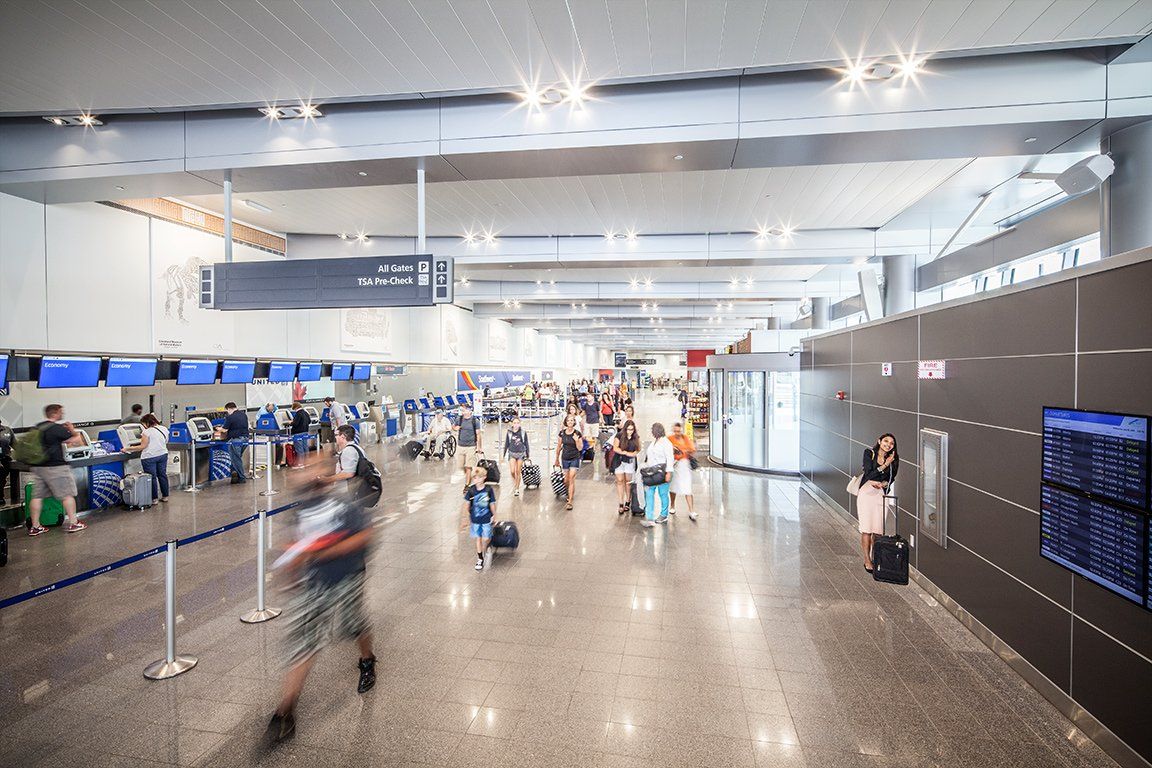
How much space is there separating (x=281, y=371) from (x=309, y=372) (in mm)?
992

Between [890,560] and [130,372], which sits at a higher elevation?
[130,372]

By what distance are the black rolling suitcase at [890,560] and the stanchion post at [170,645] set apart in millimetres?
6357

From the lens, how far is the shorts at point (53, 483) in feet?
24.3

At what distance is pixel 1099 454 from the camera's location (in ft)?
10.6

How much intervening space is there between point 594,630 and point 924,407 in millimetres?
4415

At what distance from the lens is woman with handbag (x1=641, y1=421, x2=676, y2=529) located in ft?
25.9

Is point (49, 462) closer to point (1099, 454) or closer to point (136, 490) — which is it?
point (136, 490)

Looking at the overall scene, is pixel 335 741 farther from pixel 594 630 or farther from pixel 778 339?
pixel 778 339

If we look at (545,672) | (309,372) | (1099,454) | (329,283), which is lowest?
(545,672)

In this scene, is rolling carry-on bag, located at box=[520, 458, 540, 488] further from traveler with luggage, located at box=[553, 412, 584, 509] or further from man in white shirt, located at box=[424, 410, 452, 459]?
man in white shirt, located at box=[424, 410, 452, 459]

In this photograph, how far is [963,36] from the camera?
395 cm

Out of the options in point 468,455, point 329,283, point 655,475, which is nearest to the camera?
point 329,283

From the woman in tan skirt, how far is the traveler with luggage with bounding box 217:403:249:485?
1164 centimetres

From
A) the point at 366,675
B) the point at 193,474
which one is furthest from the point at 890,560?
the point at 193,474
